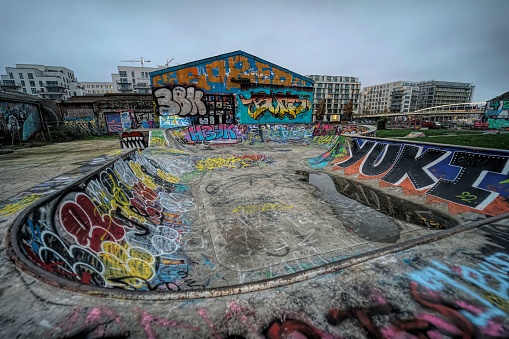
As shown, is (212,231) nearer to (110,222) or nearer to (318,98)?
(110,222)

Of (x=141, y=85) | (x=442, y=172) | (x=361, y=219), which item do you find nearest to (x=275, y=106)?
(x=442, y=172)

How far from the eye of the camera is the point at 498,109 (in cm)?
3919

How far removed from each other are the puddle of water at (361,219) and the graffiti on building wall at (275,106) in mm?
16474

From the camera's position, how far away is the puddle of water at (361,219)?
5.34 m

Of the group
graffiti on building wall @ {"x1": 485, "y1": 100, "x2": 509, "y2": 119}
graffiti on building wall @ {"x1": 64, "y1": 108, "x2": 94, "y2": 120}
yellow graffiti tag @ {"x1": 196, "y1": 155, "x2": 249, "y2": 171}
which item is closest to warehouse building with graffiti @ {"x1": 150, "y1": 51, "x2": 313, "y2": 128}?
yellow graffiti tag @ {"x1": 196, "y1": 155, "x2": 249, "y2": 171}

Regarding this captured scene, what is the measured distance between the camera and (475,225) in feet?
12.2

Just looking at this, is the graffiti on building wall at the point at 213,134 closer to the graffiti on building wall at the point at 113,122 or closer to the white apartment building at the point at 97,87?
the graffiti on building wall at the point at 113,122

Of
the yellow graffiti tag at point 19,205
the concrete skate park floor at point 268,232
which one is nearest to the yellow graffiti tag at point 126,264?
the concrete skate park floor at point 268,232

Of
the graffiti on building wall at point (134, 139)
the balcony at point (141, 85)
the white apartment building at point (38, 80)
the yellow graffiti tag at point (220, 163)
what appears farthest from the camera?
the balcony at point (141, 85)

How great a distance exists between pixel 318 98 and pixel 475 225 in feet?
364

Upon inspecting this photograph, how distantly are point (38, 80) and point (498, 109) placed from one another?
452ft

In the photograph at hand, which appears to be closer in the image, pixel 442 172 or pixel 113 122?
pixel 442 172

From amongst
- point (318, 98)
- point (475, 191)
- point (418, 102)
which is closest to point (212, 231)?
point (475, 191)

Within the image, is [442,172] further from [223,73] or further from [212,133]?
[223,73]
